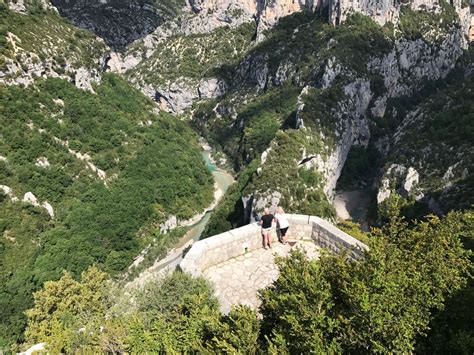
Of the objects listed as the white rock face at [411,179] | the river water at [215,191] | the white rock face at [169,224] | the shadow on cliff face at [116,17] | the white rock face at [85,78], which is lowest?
the white rock face at [411,179]

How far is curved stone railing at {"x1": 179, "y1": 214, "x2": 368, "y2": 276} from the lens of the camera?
1334 centimetres

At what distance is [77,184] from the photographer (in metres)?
56.0

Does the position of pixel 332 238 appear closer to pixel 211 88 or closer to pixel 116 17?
pixel 211 88

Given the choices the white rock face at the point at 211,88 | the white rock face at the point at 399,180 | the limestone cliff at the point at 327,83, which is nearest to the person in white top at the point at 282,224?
the limestone cliff at the point at 327,83

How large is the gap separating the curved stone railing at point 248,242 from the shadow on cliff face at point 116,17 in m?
145

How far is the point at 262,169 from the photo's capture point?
57.2 metres

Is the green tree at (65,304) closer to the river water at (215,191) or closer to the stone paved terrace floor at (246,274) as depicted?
the stone paved terrace floor at (246,274)

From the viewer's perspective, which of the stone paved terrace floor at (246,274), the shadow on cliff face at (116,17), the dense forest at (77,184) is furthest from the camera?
the shadow on cliff face at (116,17)

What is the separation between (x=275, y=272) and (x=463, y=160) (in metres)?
47.1

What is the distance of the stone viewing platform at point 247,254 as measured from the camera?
42.3 ft

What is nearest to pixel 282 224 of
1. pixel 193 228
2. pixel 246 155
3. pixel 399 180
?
pixel 399 180

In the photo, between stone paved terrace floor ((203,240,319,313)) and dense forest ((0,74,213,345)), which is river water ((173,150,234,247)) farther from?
stone paved terrace floor ((203,240,319,313))

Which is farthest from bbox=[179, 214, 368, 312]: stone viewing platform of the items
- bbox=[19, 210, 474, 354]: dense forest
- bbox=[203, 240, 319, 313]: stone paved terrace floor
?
bbox=[19, 210, 474, 354]: dense forest

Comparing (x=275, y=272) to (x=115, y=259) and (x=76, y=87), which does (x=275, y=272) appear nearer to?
(x=115, y=259)
